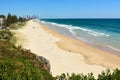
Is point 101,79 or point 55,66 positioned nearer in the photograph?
point 101,79

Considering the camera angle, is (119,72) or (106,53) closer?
(119,72)

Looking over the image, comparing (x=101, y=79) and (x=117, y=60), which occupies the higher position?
(x=101, y=79)

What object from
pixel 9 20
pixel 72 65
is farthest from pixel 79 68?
pixel 9 20

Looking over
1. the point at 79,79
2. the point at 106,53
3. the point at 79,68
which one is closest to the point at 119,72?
the point at 79,79

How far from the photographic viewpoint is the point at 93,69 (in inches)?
831

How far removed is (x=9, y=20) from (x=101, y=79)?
6078 centimetres

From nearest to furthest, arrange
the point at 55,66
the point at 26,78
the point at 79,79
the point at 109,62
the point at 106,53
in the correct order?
the point at 79,79
the point at 26,78
the point at 55,66
the point at 109,62
the point at 106,53

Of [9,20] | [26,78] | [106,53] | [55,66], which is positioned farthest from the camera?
[9,20]

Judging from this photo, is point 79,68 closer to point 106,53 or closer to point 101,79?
point 106,53

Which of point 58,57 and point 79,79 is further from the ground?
point 79,79

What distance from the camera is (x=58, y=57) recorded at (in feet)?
81.8

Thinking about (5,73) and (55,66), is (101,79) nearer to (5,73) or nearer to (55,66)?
(5,73)

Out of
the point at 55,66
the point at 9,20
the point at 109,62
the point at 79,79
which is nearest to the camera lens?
the point at 79,79

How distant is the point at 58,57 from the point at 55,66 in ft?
13.0
